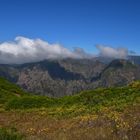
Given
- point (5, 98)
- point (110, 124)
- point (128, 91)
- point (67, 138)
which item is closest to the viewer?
point (67, 138)

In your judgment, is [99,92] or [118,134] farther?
[99,92]

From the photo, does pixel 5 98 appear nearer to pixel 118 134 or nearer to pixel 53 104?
pixel 53 104

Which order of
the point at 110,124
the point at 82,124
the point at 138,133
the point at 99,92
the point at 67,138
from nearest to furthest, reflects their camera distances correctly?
1. the point at 138,133
2. the point at 67,138
3. the point at 110,124
4. the point at 82,124
5. the point at 99,92

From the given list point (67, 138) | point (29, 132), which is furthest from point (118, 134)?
point (29, 132)

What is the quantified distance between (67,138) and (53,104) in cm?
2414

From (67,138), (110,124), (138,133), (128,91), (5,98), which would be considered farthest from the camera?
(5,98)

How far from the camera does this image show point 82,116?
2473 cm

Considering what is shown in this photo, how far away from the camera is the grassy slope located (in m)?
16.1

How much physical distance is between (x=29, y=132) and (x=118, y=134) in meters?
6.22

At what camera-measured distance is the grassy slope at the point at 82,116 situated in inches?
632

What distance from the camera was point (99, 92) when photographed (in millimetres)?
38562

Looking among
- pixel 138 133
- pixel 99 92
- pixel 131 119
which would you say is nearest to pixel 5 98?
pixel 99 92

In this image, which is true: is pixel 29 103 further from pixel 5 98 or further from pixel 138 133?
pixel 138 133

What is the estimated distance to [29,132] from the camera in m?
19.6
